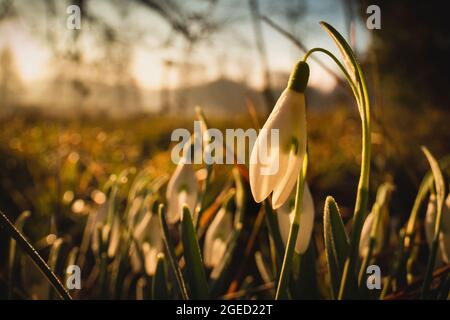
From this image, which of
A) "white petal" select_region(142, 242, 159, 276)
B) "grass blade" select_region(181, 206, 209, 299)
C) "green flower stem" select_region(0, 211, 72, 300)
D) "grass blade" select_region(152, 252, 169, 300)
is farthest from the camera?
"white petal" select_region(142, 242, 159, 276)

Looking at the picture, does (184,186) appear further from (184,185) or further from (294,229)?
(294,229)

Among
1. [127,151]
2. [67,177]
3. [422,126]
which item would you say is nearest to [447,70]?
[422,126]

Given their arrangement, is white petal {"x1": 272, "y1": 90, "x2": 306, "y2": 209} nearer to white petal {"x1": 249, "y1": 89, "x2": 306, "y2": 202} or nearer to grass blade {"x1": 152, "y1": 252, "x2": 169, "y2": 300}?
white petal {"x1": 249, "y1": 89, "x2": 306, "y2": 202}

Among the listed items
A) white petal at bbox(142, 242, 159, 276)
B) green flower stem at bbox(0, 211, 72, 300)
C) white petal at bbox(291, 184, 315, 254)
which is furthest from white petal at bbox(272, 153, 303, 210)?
white petal at bbox(142, 242, 159, 276)

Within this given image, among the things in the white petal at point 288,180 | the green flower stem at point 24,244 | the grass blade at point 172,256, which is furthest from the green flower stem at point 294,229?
the green flower stem at point 24,244

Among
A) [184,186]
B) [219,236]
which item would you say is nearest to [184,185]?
[184,186]
